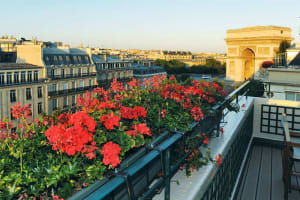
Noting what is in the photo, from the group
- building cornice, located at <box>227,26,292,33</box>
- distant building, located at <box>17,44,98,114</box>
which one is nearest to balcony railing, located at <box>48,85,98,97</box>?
distant building, located at <box>17,44,98,114</box>

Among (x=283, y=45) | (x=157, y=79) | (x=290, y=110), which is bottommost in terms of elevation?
(x=290, y=110)

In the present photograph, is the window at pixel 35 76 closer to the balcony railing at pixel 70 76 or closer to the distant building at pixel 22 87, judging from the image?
the distant building at pixel 22 87

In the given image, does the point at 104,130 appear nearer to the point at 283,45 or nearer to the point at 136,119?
the point at 136,119

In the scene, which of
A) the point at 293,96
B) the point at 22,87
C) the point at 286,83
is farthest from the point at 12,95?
the point at 293,96

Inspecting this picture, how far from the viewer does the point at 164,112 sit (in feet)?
8.03

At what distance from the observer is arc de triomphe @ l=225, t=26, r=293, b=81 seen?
40750 mm

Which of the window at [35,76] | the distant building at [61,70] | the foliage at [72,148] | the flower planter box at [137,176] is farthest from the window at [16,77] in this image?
the flower planter box at [137,176]

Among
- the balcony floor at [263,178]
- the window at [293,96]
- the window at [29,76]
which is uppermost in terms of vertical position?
the window at [29,76]

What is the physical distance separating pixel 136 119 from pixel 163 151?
1.78ft

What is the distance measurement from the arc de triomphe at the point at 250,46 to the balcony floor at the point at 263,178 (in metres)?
38.0

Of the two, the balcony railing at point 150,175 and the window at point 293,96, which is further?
the window at point 293,96

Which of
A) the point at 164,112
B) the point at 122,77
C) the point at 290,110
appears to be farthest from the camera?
the point at 122,77

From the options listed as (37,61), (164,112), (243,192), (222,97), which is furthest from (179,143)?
(37,61)

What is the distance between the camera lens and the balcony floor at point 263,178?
4.31 meters
